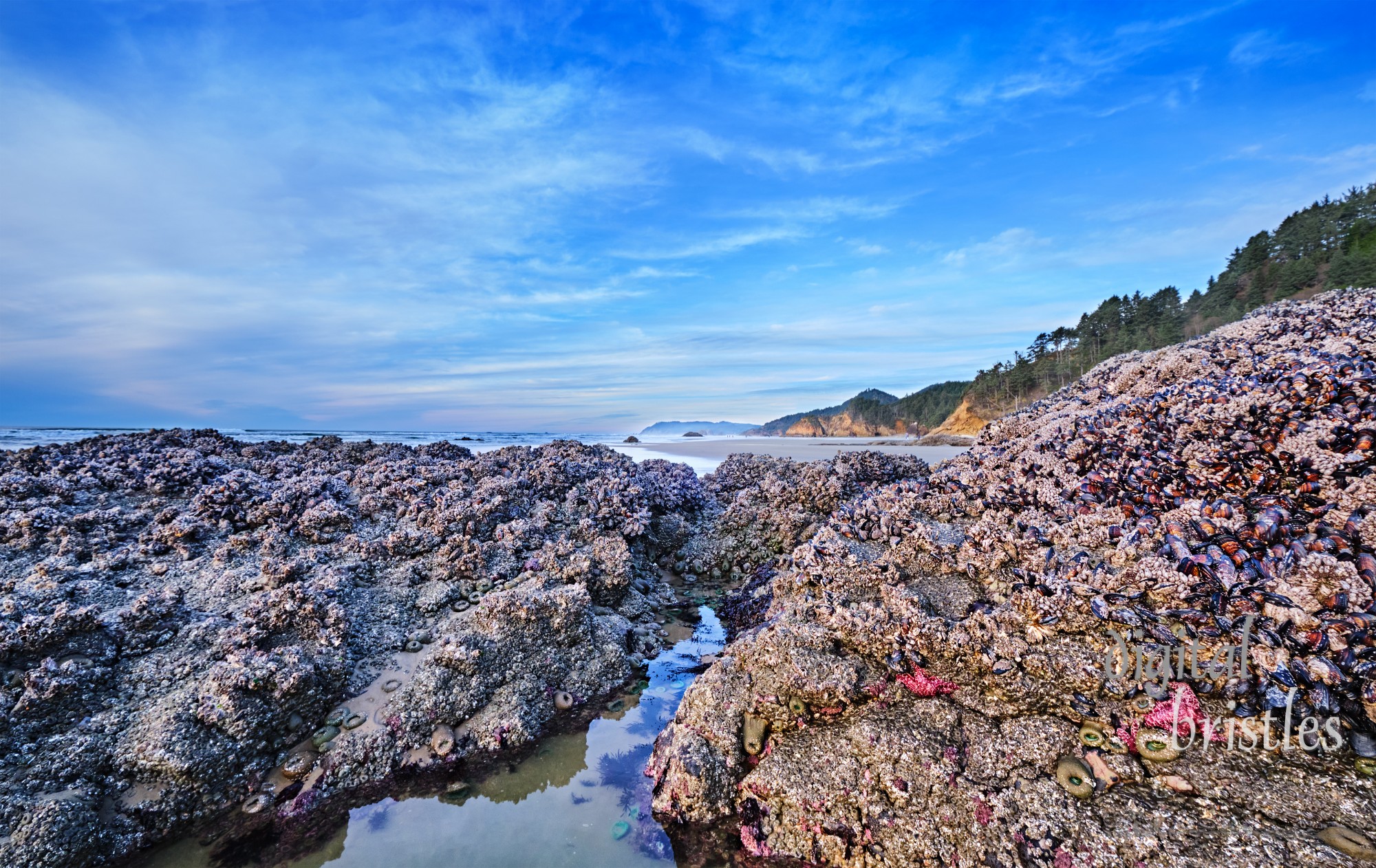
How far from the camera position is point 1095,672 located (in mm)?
3473

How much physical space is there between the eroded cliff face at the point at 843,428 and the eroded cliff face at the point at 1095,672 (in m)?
85.8

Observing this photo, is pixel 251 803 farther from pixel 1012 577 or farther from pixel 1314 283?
pixel 1314 283

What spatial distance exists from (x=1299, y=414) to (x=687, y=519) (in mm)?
7711

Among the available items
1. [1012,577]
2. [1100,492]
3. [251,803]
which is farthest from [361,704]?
[1100,492]

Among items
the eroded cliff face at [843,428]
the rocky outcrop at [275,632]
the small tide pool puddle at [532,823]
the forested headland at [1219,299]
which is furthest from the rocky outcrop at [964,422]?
the small tide pool puddle at [532,823]

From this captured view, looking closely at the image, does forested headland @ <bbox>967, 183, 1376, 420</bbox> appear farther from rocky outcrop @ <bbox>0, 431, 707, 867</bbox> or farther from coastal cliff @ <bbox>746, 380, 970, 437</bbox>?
rocky outcrop @ <bbox>0, 431, 707, 867</bbox>

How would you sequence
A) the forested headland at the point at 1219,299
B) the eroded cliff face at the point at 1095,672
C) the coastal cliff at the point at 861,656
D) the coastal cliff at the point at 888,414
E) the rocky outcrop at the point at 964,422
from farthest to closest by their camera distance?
the coastal cliff at the point at 888,414 < the rocky outcrop at the point at 964,422 < the forested headland at the point at 1219,299 < the coastal cliff at the point at 861,656 < the eroded cliff face at the point at 1095,672

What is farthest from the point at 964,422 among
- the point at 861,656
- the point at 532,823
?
the point at 532,823

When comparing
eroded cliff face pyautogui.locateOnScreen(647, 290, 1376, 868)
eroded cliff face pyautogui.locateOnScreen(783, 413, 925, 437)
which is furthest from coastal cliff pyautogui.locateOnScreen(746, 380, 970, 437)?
eroded cliff face pyautogui.locateOnScreen(647, 290, 1376, 868)

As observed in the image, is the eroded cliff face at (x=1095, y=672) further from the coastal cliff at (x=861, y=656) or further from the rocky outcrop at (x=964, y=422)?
the rocky outcrop at (x=964, y=422)

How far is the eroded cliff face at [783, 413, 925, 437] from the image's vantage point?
99312 millimetres

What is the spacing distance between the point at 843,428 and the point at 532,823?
384ft

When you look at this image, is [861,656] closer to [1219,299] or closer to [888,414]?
[1219,299]

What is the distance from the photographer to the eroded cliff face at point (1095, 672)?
113 inches
